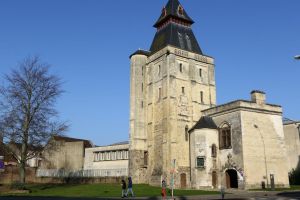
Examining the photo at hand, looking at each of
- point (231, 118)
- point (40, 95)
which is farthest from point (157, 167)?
point (40, 95)

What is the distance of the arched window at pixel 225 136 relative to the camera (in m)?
42.9

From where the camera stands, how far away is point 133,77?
171ft

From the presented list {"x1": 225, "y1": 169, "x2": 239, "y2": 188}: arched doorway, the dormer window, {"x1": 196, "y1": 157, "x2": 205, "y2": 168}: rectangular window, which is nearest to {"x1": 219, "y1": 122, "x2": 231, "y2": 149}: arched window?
{"x1": 196, "y1": 157, "x2": 205, "y2": 168}: rectangular window

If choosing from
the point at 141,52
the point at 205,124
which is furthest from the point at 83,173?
the point at 205,124

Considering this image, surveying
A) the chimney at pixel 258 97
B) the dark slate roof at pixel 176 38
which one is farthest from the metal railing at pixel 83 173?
the chimney at pixel 258 97

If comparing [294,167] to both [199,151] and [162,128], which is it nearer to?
[199,151]

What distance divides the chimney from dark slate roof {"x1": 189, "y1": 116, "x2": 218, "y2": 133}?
606 centimetres

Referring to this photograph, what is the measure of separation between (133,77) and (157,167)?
14349mm

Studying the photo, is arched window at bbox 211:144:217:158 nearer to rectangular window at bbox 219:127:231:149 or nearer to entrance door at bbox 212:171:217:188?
rectangular window at bbox 219:127:231:149

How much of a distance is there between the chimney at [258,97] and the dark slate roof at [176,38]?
12553 millimetres

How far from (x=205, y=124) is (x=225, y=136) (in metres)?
2.97

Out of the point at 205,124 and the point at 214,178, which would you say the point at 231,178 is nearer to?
the point at 214,178

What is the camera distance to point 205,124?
1752 inches

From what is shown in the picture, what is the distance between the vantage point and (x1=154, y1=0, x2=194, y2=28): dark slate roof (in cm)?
5354
